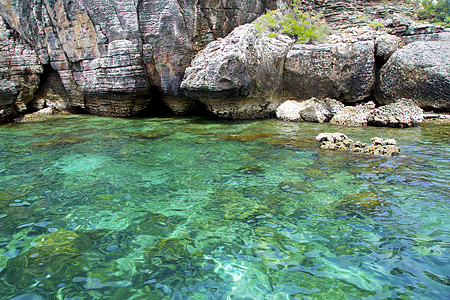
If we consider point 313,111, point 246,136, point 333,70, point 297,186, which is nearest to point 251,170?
point 297,186

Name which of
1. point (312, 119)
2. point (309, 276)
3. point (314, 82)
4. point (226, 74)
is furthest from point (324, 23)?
point (309, 276)

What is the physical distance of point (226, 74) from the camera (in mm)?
9047

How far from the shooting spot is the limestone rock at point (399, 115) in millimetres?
8547

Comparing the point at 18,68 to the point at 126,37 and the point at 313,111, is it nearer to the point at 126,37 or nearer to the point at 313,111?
the point at 126,37

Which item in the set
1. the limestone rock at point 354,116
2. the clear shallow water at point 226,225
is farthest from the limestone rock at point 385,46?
the clear shallow water at point 226,225

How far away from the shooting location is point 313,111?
985cm

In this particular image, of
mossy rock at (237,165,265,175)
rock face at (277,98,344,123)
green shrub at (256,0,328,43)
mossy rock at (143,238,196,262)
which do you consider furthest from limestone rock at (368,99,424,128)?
mossy rock at (143,238,196,262)

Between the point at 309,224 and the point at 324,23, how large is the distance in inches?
495

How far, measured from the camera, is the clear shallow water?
7.57 ft

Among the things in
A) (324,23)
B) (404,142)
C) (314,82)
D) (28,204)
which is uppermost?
(324,23)

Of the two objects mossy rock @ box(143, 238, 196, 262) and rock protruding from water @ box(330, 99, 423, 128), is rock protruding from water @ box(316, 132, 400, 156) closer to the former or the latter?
rock protruding from water @ box(330, 99, 423, 128)

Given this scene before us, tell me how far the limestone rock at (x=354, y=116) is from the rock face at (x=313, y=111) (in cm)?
35

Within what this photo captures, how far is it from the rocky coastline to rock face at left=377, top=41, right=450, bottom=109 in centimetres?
3

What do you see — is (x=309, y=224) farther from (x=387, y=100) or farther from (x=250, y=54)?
(x=387, y=100)
